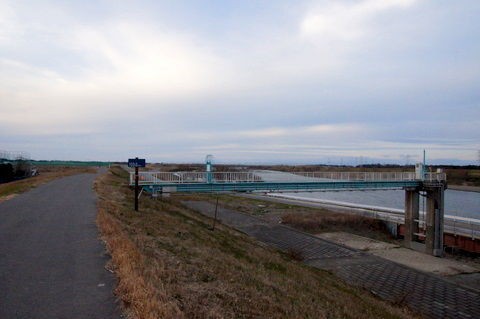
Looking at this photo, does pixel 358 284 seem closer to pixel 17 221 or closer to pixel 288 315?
pixel 288 315

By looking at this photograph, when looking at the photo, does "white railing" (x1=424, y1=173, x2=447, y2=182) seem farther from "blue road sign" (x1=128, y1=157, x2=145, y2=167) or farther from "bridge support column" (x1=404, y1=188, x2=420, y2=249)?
"blue road sign" (x1=128, y1=157, x2=145, y2=167)

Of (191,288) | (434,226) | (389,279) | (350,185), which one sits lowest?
(389,279)

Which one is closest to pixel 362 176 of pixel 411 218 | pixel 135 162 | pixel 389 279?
pixel 411 218

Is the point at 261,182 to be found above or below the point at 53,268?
above

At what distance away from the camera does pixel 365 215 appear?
132 ft

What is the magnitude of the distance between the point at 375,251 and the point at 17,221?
72.1 ft

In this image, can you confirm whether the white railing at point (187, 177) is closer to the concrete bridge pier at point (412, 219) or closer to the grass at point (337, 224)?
the grass at point (337, 224)

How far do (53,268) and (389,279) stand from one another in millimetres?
15582

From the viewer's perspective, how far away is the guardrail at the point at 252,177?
28.0 meters

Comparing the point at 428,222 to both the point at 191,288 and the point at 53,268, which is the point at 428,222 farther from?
the point at 53,268

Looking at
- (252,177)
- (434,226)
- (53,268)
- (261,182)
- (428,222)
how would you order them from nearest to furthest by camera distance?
(53,268), (261,182), (434,226), (428,222), (252,177)

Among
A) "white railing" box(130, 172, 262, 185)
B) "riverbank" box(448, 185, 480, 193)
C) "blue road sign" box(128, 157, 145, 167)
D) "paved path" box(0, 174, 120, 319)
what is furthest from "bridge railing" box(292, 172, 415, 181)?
"riverbank" box(448, 185, 480, 193)

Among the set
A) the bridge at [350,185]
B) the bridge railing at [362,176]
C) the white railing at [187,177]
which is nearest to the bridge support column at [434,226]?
the bridge at [350,185]

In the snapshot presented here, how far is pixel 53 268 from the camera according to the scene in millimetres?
7867
